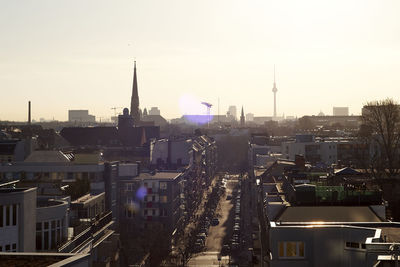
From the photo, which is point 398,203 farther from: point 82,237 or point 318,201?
point 82,237

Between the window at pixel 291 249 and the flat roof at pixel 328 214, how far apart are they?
16.0 feet

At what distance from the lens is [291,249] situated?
32.2 m

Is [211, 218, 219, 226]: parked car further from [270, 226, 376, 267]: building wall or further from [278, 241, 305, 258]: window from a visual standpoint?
[278, 241, 305, 258]: window

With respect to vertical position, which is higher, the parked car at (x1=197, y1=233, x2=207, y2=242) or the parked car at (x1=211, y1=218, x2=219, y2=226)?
the parked car at (x1=211, y1=218, x2=219, y2=226)

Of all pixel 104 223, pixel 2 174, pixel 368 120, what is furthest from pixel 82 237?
pixel 368 120

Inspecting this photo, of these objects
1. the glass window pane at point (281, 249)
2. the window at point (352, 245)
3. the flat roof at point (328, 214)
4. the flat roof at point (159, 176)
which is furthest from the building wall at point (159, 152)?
the window at point (352, 245)

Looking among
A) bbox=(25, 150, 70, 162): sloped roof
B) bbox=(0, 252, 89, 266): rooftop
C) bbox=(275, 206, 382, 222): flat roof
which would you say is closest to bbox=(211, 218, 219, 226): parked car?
bbox=(25, 150, 70, 162): sloped roof

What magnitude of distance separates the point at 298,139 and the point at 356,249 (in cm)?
9872

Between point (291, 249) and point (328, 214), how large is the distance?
7327mm

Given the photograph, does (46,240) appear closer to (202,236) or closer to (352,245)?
(352,245)

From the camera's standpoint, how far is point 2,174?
7094 cm

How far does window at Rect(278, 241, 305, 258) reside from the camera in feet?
105

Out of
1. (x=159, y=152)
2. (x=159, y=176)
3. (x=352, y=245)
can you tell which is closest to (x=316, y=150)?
(x=159, y=152)

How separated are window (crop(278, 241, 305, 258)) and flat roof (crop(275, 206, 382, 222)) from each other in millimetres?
4889
